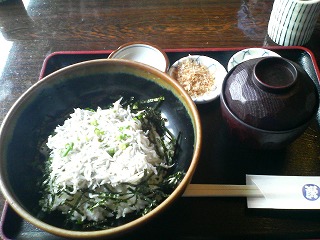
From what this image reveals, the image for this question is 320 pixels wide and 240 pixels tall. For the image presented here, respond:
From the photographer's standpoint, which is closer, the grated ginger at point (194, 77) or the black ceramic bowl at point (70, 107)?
the black ceramic bowl at point (70, 107)

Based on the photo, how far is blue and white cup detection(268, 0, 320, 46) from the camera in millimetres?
1561

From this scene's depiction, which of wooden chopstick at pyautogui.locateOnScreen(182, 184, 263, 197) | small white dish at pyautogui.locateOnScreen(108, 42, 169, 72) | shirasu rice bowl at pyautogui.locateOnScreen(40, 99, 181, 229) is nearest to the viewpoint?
shirasu rice bowl at pyautogui.locateOnScreen(40, 99, 181, 229)

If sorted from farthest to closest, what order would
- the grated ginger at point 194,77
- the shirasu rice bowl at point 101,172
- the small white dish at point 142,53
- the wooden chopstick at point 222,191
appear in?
the small white dish at point 142,53
the grated ginger at point 194,77
the wooden chopstick at point 222,191
the shirasu rice bowl at point 101,172

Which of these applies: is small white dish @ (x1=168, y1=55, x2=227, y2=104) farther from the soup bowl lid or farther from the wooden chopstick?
the wooden chopstick

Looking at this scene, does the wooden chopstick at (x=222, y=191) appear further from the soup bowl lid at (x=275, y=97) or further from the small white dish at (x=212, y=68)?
the small white dish at (x=212, y=68)

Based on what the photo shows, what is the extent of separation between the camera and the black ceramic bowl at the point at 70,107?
40.7 inches

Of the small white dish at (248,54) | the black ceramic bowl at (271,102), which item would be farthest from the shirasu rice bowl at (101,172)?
the small white dish at (248,54)

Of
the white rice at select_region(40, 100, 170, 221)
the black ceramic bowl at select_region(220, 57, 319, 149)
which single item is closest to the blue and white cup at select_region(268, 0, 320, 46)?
the black ceramic bowl at select_region(220, 57, 319, 149)

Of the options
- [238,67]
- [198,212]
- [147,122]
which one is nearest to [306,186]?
[198,212]

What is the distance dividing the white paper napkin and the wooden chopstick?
0.02 m

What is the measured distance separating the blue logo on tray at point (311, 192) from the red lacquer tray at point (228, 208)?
48mm

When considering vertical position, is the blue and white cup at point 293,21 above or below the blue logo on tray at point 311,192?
above

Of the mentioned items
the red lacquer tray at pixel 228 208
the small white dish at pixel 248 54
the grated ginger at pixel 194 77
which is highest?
the small white dish at pixel 248 54

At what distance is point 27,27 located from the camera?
1953 millimetres
